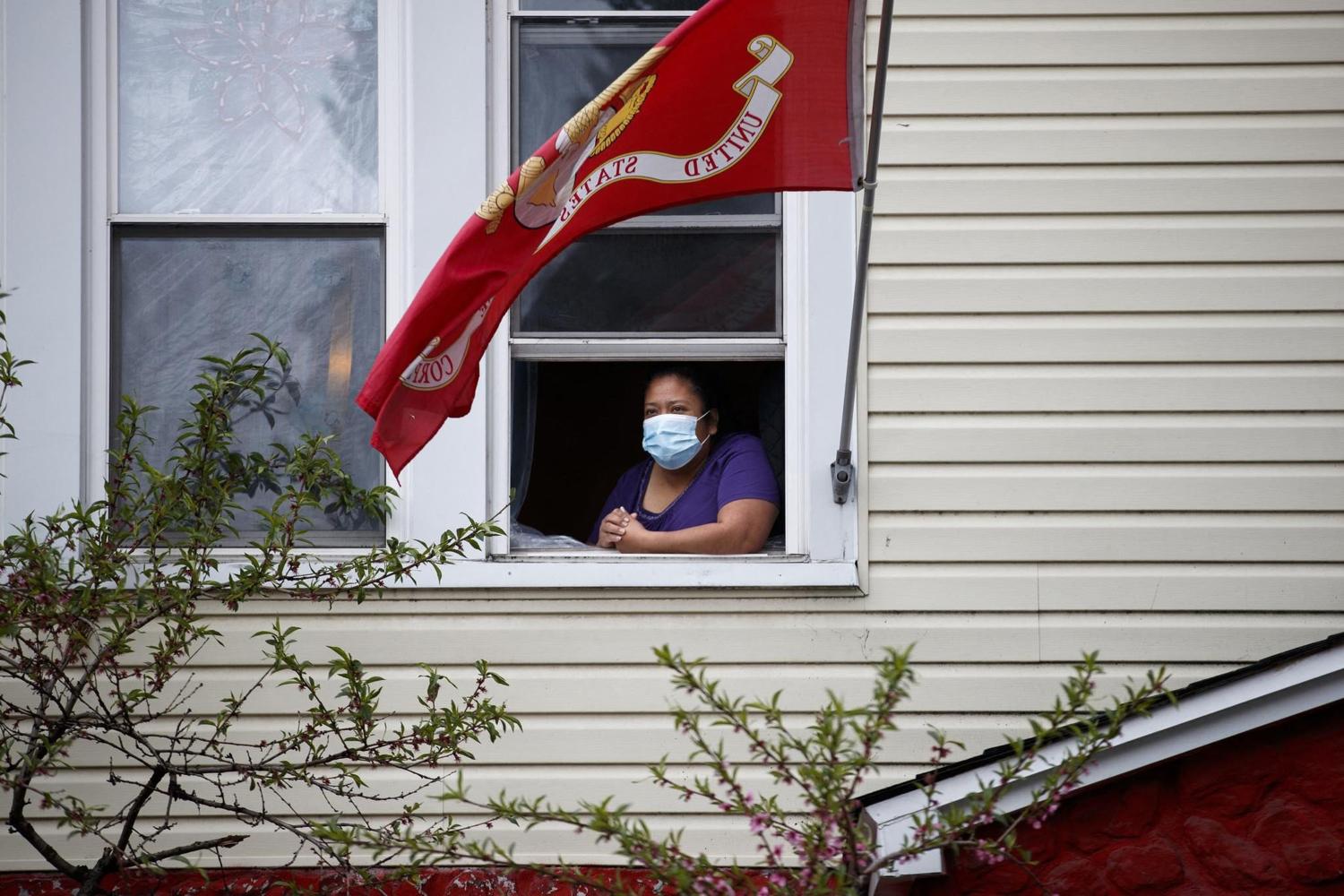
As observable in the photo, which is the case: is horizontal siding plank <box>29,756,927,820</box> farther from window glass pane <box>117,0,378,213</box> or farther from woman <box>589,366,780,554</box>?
window glass pane <box>117,0,378,213</box>

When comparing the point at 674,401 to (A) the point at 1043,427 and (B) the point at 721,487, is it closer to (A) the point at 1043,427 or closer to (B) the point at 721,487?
(B) the point at 721,487

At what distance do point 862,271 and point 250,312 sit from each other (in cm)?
194

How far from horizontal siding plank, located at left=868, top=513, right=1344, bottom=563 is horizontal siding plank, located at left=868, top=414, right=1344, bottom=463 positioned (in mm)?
182

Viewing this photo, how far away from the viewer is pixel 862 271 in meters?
3.48

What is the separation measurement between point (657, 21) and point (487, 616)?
198cm

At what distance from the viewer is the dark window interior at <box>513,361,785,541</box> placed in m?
4.11

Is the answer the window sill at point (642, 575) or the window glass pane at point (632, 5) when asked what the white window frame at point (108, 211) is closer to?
the window glass pane at point (632, 5)

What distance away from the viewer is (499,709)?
3355mm

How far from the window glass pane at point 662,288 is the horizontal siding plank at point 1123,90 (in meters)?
0.65

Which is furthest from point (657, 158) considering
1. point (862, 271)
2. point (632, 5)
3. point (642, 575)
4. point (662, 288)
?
point (642, 575)

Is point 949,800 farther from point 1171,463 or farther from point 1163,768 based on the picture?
point 1171,463

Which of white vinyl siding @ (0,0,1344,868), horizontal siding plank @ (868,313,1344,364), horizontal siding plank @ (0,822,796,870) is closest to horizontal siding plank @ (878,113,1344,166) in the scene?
white vinyl siding @ (0,0,1344,868)

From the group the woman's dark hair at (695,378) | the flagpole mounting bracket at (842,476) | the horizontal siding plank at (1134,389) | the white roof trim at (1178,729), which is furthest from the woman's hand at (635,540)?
the white roof trim at (1178,729)

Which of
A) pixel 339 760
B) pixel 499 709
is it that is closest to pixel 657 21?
pixel 499 709
